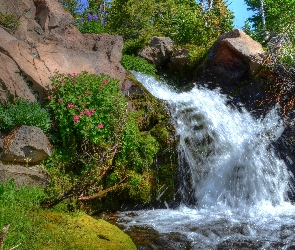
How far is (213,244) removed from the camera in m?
5.61

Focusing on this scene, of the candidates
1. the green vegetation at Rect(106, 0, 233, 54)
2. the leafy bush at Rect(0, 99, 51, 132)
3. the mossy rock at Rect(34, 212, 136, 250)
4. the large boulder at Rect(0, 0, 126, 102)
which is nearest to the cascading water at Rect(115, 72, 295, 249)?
the mossy rock at Rect(34, 212, 136, 250)

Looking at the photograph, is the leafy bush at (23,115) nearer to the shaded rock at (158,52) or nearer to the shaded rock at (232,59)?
the shaded rock at (232,59)

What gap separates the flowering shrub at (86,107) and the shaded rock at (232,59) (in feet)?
16.4

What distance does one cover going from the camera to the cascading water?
6196 millimetres

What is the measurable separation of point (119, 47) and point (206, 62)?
3.04 metres

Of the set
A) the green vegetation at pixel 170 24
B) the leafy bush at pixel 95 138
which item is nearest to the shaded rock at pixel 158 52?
the green vegetation at pixel 170 24

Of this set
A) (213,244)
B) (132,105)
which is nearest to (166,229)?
(213,244)

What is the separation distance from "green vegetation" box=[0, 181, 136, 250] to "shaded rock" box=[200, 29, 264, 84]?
26.3 ft

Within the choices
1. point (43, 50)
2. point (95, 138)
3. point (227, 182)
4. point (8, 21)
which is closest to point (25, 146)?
point (95, 138)

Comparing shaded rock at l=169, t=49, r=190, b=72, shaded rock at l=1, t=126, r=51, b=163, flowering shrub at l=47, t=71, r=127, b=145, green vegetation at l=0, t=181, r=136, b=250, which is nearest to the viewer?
green vegetation at l=0, t=181, r=136, b=250

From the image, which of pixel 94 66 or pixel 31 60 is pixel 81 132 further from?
pixel 94 66

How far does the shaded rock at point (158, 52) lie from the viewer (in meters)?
14.3

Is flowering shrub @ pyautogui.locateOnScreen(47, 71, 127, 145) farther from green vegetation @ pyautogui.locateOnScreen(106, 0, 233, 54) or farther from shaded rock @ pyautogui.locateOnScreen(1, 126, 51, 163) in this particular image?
green vegetation @ pyautogui.locateOnScreen(106, 0, 233, 54)

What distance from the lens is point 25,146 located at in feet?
22.4
